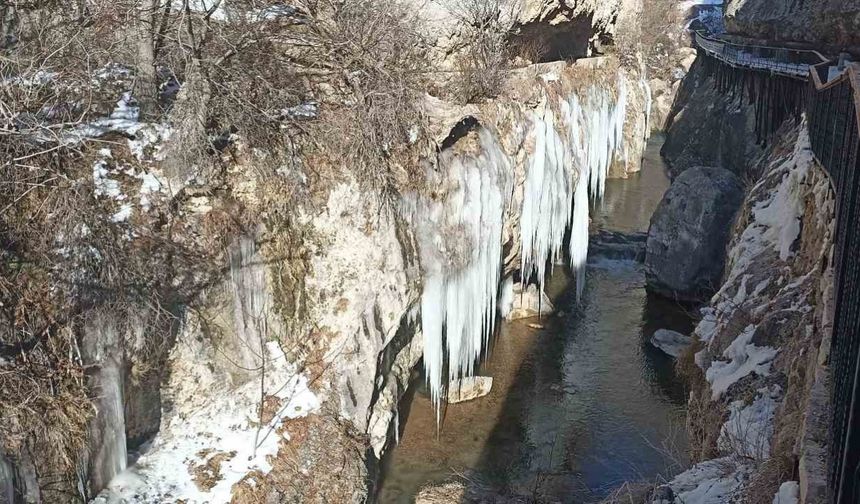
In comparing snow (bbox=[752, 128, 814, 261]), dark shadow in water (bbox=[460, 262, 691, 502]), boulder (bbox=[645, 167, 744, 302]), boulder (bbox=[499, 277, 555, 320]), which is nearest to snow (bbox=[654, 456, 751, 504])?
dark shadow in water (bbox=[460, 262, 691, 502])

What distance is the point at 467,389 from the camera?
12.2 m

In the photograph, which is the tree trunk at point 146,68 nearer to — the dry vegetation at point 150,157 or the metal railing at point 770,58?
the dry vegetation at point 150,157

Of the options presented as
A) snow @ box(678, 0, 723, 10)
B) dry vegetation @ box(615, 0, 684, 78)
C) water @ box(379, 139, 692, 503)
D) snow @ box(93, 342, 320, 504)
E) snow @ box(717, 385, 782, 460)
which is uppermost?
snow @ box(678, 0, 723, 10)

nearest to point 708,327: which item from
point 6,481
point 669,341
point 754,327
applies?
point 754,327

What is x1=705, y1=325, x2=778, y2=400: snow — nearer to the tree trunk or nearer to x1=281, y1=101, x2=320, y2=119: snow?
x1=281, y1=101, x2=320, y2=119: snow

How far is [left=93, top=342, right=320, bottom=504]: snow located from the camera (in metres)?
7.35

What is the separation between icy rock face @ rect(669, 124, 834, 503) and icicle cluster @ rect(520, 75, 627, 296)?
12.7 ft

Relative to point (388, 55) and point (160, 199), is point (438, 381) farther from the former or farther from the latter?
point (388, 55)

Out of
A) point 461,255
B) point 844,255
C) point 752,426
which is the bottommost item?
point 752,426

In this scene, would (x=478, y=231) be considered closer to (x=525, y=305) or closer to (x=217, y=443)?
(x=525, y=305)

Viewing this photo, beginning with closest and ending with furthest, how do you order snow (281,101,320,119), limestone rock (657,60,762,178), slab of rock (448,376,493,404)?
snow (281,101,320,119)
slab of rock (448,376,493,404)
limestone rock (657,60,762,178)

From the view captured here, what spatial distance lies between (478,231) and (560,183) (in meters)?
4.67

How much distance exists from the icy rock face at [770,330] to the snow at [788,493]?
238 mm

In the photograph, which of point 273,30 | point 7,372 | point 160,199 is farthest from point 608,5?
point 7,372
